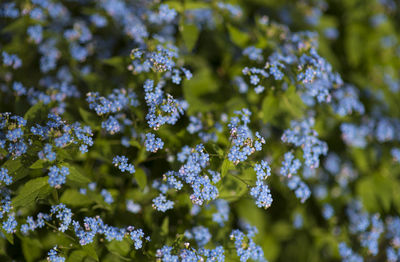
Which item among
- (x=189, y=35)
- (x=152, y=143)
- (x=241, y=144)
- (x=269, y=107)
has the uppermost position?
(x=189, y=35)

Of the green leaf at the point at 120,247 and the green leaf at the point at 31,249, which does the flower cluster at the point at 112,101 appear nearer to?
the green leaf at the point at 120,247

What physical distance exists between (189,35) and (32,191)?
2883mm

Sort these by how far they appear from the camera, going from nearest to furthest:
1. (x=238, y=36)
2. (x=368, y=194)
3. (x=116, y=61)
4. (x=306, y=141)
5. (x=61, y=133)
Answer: (x=61, y=133) → (x=306, y=141) → (x=116, y=61) → (x=238, y=36) → (x=368, y=194)

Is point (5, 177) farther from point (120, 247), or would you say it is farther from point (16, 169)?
point (120, 247)

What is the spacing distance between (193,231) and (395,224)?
3.55m

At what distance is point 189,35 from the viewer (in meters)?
4.70

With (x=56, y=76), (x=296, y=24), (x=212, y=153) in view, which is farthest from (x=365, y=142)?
(x=56, y=76)

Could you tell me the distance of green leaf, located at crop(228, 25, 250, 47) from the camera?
5066 millimetres

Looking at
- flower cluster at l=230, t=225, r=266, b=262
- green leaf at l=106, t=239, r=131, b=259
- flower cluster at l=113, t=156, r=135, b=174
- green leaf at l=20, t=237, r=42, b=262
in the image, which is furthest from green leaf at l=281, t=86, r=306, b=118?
green leaf at l=20, t=237, r=42, b=262

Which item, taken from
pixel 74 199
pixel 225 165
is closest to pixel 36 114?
pixel 74 199

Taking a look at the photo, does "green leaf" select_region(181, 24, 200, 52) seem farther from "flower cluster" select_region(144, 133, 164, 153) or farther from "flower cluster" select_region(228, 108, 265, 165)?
"flower cluster" select_region(144, 133, 164, 153)

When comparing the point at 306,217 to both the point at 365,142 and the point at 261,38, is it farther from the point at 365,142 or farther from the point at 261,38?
the point at 261,38

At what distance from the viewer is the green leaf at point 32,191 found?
10.7 feet

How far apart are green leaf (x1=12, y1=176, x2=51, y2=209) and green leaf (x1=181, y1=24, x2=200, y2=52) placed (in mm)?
2567
